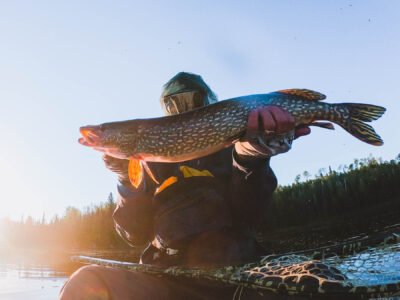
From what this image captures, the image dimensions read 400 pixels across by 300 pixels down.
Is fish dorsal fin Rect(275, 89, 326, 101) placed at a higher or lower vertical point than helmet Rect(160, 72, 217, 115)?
lower

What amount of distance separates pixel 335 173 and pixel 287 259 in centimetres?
1203

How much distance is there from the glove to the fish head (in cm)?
5

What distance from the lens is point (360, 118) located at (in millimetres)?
2512

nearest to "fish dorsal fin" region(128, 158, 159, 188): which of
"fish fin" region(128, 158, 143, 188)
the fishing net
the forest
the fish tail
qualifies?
"fish fin" region(128, 158, 143, 188)

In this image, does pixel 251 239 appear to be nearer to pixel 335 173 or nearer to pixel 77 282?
pixel 77 282

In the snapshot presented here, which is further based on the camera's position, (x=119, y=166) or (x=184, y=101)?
(x=184, y=101)

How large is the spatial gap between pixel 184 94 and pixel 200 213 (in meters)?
1.41

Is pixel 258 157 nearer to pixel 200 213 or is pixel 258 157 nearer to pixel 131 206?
pixel 200 213

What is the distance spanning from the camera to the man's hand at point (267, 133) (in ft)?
7.48

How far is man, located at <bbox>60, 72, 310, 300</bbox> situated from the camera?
7.13 feet

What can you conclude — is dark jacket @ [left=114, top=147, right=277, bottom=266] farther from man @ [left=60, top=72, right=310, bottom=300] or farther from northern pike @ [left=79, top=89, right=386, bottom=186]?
northern pike @ [left=79, top=89, right=386, bottom=186]

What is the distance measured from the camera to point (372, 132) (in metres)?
2.46

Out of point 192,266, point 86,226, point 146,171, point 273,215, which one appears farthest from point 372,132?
point 86,226

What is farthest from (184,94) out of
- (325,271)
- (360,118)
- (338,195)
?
(338,195)
